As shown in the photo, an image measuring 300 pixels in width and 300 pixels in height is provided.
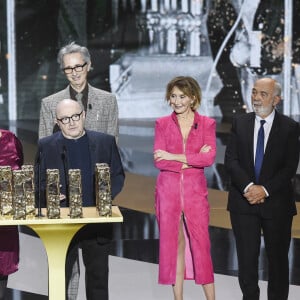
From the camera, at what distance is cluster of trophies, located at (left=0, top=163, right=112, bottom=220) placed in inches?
146

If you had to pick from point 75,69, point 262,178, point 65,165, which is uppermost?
point 75,69

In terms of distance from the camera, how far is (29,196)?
3.72 metres

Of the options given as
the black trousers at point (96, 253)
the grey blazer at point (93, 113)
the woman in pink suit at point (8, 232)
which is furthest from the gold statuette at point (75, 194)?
the grey blazer at point (93, 113)

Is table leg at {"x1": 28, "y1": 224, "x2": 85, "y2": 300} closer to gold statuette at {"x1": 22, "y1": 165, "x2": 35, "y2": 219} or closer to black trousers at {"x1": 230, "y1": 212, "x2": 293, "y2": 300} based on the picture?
gold statuette at {"x1": 22, "y1": 165, "x2": 35, "y2": 219}

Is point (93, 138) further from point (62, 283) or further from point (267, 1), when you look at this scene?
point (267, 1)

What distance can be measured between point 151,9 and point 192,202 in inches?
400

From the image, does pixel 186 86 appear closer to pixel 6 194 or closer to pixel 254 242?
pixel 254 242

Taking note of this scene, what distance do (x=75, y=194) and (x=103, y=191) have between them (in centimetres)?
13

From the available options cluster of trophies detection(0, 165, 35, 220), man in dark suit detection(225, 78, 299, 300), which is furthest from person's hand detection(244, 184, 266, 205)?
cluster of trophies detection(0, 165, 35, 220)

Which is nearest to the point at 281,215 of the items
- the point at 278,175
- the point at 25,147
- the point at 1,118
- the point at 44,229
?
the point at 278,175

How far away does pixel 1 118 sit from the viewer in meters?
14.1

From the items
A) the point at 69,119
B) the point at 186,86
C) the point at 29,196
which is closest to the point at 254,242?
the point at 186,86

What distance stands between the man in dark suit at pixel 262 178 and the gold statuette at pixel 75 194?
1.22 metres

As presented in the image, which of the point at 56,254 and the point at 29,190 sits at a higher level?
the point at 29,190
